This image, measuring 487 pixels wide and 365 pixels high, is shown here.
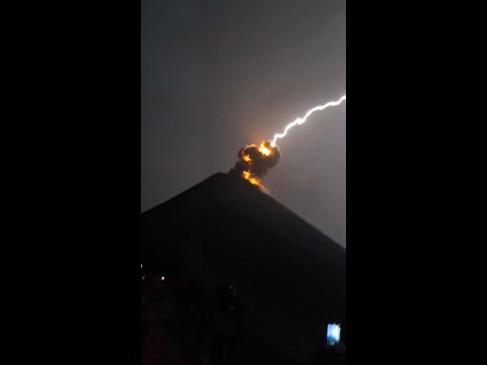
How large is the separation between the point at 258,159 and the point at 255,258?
66.9 inches

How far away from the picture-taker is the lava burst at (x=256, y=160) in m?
5.70

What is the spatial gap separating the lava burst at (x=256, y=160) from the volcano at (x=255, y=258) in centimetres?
23

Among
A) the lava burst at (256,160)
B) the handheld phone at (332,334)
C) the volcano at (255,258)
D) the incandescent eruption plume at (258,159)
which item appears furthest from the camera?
the lava burst at (256,160)

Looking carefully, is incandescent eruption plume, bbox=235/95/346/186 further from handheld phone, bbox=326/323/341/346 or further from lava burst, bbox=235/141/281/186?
handheld phone, bbox=326/323/341/346

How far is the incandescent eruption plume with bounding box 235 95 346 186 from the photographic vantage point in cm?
560

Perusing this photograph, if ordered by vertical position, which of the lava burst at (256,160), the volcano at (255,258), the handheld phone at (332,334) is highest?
the lava burst at (256,160)

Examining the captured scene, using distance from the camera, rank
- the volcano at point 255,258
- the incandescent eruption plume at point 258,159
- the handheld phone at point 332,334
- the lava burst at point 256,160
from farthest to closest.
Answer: the lava burst at point 256,160 → the incandescent eruption plume at point 258,159 → the volcano at point 255,258 → the handheld phone at point 332,334

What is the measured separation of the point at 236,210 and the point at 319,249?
1.68 meters

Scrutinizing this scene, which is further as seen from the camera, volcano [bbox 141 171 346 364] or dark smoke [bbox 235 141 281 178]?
dark smoke [bbox 235 141 281 178]

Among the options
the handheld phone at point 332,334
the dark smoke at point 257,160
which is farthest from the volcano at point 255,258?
the dark smoke at point 257,160

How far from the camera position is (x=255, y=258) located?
5.77 m

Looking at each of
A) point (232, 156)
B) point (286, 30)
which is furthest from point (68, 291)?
point (232, 156)

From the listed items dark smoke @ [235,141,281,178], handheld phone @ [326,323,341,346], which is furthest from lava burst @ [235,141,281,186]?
handheld phone @ [326,323,341,346]

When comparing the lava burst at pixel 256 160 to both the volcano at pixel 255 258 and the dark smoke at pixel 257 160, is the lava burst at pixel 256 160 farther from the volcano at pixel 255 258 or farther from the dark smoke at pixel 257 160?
the volcano at pixel 255 258
